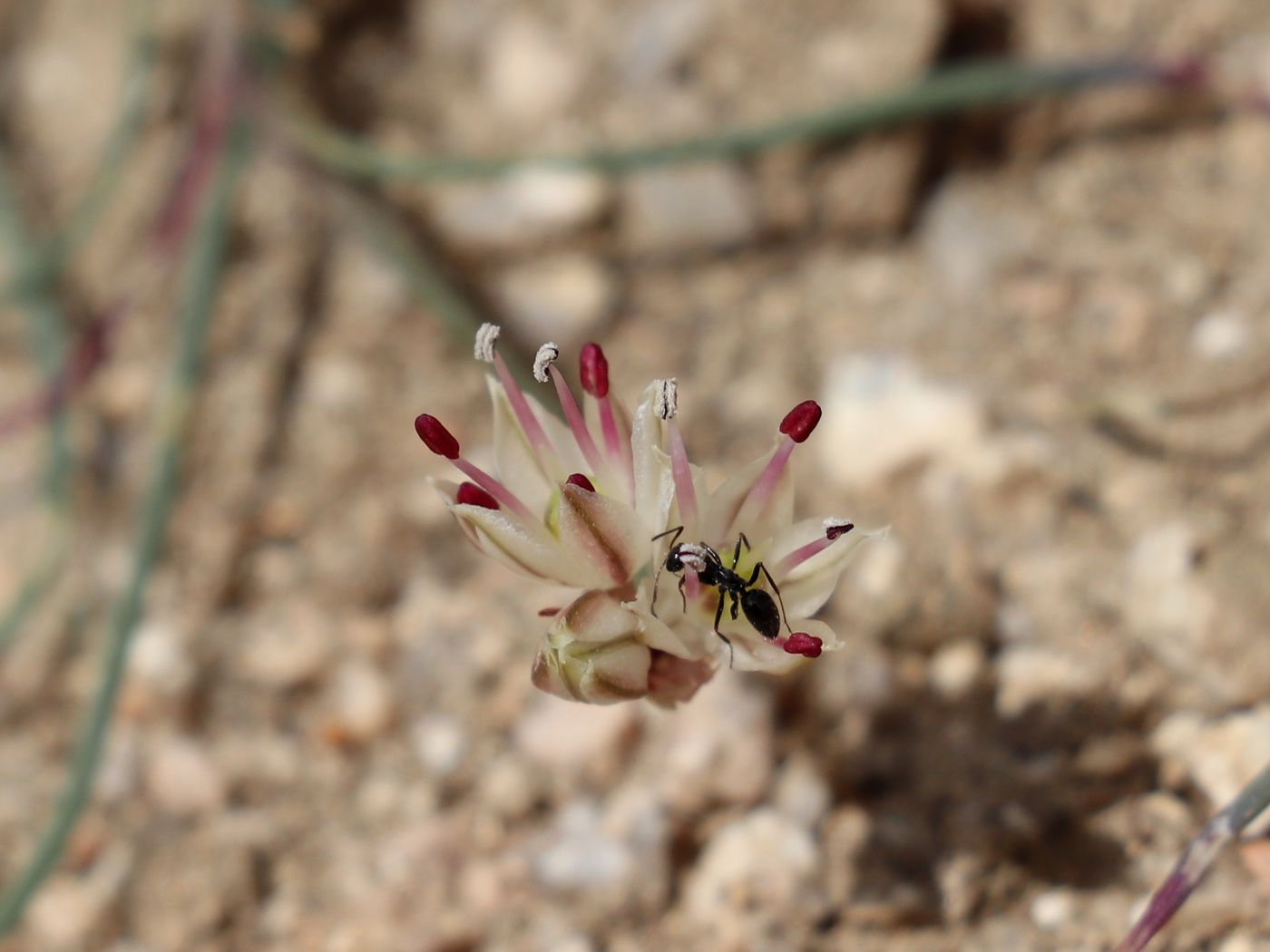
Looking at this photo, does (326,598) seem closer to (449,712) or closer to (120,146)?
(449,712)

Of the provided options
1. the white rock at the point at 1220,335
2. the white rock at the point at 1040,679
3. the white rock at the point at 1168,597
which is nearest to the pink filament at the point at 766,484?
the white rock at the point at 1040,679

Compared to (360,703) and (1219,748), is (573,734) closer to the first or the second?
(360,703)

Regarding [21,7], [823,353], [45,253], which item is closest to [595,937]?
[823,353]

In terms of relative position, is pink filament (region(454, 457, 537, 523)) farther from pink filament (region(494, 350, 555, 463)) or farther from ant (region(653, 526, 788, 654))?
ant (region(653, 526, 788, 654))

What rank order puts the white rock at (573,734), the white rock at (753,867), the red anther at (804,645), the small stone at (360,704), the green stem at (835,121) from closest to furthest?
the red anther at (804,645)
the white rock at (753,867)
the white rock at (573,734)
the small stone at (360,704)
the green stem at (835,121)

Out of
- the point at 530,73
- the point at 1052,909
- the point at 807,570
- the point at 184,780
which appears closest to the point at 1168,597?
the point at 1052,909

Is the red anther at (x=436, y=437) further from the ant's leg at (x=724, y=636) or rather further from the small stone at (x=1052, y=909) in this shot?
the small stone at (x=1052, y=909)
